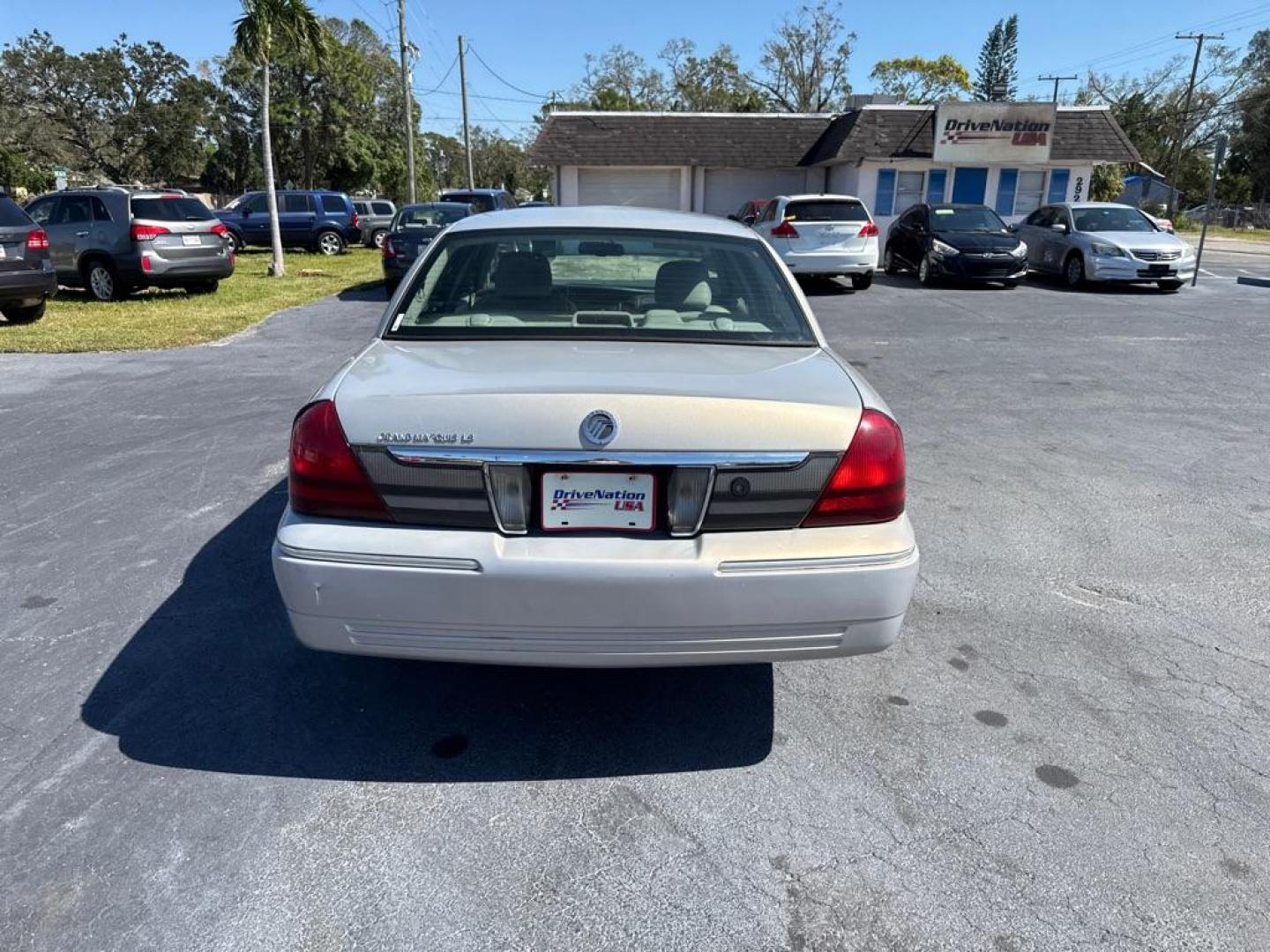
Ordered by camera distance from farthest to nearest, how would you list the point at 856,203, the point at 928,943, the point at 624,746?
the point at 856,203 → the point at 624,746 → the point at 928,943

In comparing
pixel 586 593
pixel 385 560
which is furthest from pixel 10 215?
pixel 586 593

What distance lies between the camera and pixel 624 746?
2.95 metres

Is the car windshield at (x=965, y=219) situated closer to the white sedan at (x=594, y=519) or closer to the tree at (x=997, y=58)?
the white sedan at (x=594, y=519)

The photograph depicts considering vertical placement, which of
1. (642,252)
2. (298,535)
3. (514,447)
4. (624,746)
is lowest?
(624,746)

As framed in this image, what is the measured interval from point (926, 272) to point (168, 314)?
13165 mm

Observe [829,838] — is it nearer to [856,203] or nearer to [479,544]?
[479,544]

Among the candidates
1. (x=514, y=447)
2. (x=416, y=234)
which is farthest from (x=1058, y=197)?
(x=514, y=447)

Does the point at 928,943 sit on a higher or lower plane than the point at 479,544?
lower

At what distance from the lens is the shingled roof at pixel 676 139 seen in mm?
28859

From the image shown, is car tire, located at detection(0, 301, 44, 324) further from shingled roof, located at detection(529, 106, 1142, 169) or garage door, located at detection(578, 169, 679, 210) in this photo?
garage door, located at detection(578, 169, 679, 210)

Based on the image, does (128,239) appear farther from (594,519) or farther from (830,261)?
(594,519)

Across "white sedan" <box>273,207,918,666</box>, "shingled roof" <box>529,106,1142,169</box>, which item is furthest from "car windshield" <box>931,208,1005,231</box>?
"white sedan" <box>273,207,918,666</box>

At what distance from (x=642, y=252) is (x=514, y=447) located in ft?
5.59

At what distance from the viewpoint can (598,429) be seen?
2496 millimetres
